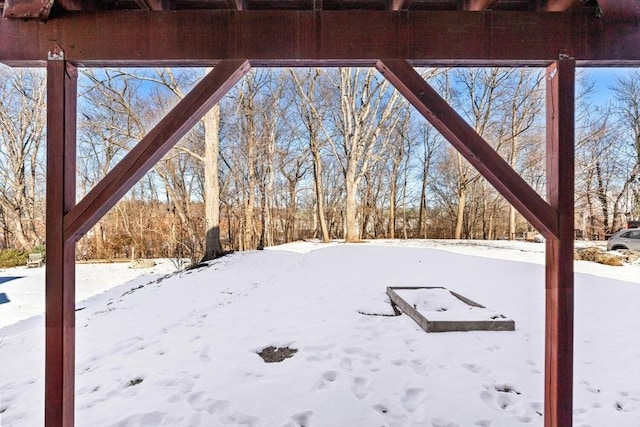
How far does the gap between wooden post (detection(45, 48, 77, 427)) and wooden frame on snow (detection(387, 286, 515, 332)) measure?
310 cm

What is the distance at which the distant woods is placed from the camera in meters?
13.6

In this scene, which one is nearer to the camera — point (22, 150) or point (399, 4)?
point (399, 4)

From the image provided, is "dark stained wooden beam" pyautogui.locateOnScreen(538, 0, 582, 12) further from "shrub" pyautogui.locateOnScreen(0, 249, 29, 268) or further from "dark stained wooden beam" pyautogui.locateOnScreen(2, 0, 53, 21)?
"shrub" pyautogui.locateOnScreen(0, 249, 29, 268)

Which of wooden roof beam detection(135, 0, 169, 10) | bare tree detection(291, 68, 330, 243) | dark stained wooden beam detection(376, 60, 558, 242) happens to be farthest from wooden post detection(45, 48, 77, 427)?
bare tree detection(291, 68, 330, 243)

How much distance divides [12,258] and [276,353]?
44.6 feet

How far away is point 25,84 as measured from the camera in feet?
49.4

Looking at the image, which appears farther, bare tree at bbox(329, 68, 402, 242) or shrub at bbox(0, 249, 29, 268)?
bare tree at bbox(329, 68, 402, 242)

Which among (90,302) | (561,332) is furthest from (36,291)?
(561,332)

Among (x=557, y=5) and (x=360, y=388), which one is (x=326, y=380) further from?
(x=557, y=5)

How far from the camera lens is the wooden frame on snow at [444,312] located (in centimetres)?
352

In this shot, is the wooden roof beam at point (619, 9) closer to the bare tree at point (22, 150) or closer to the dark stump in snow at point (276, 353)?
the dark stump in snow at point (276, 353)

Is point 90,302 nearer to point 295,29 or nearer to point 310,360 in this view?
point 310,360

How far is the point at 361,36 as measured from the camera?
1.71 m

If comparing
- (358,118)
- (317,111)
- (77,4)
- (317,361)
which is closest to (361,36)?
(77,4)
